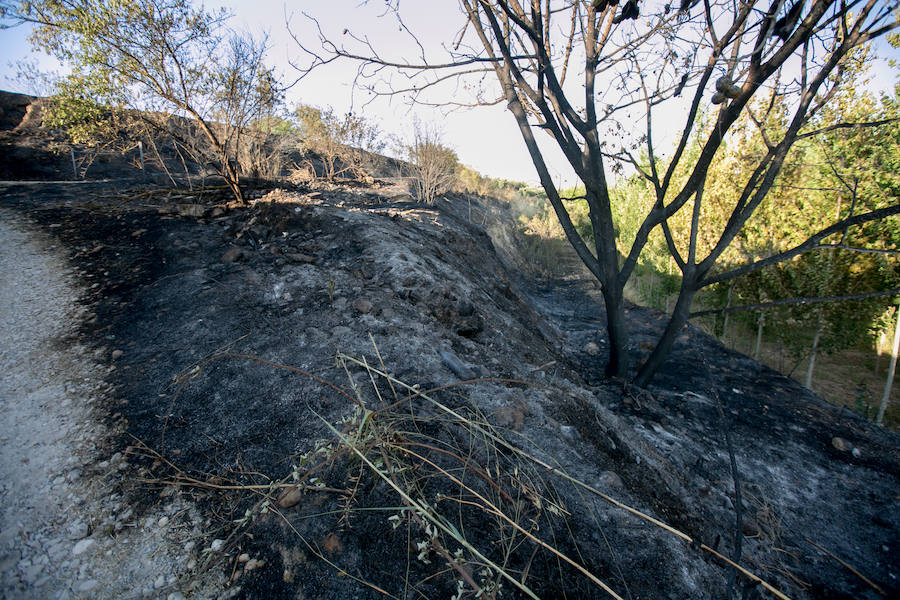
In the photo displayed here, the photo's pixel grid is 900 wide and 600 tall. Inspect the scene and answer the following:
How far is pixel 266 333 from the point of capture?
2.59 m

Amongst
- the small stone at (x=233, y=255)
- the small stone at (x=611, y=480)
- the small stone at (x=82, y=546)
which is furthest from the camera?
the small stone at (x=233, y=255)

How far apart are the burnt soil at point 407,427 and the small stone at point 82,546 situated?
0.62 ft

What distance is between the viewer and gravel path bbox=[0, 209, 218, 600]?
3.88 ft

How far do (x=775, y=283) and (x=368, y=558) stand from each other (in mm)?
7825

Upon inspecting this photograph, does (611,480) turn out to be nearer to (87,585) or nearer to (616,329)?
(87,585)

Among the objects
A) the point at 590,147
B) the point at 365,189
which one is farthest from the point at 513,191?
the point at 590,147

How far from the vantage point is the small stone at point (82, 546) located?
126 centimetres

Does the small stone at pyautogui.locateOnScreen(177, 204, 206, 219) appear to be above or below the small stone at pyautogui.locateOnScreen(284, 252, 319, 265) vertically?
above

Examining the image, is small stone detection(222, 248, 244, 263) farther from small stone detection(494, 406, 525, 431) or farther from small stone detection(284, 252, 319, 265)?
small stone detection(494, 406, 525, 431)

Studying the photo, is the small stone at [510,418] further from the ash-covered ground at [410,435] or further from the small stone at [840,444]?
the small stone at [840,444]

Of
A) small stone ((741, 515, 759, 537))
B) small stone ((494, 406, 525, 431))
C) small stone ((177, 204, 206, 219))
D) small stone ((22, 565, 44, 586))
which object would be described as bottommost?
small stone ((741, 515, 759, 537))

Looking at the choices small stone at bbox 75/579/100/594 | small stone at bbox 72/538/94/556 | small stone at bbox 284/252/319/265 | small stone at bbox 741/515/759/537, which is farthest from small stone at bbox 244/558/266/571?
small stone at bbox 284/252/319/265

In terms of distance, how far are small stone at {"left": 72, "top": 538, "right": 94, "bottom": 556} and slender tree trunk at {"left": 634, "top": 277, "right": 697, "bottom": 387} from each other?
3928 mm

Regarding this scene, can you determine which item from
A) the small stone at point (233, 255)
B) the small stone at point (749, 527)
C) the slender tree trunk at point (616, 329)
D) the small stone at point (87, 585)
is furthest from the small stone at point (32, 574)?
the slender tree trunk at point (616, 329)
